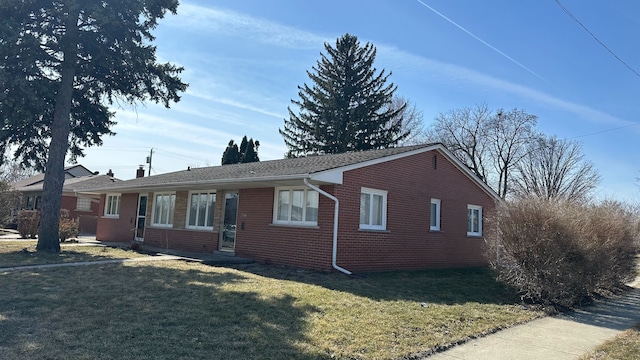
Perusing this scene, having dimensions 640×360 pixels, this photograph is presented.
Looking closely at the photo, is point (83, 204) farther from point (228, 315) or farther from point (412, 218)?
point (228, 315)

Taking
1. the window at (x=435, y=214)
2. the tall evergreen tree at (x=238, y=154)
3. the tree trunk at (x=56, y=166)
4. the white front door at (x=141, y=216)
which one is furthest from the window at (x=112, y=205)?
the window at (x=435, y=214)

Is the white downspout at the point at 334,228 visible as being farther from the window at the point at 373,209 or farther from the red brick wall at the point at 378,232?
the window at the point at 373,209

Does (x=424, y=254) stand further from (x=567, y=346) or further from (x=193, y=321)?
(x=193, y=321)

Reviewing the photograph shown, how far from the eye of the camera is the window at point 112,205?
22.8m

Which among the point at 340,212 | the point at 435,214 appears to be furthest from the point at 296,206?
the point at 435,214

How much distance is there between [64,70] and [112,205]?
1003 centimetres

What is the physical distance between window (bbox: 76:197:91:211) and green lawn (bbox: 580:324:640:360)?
34.2m

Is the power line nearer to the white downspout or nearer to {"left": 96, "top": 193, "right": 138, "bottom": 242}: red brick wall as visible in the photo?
the white downspout

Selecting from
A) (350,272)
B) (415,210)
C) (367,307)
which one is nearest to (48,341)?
(367,307)

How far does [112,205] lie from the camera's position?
23297 mm

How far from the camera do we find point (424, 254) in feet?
48.5

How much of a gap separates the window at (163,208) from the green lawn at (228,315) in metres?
7.63

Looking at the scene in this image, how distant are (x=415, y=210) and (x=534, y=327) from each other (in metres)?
7.23

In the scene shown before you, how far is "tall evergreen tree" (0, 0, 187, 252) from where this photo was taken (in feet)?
43.7
